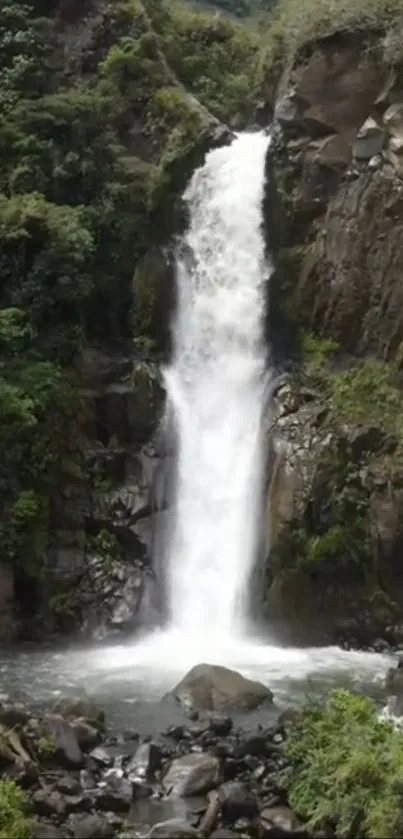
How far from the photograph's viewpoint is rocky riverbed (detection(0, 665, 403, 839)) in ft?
37.2

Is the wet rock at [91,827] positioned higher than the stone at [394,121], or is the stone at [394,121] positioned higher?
the stone at [394,121]

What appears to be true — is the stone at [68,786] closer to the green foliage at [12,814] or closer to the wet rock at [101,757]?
A: the green foliage at [12,814]

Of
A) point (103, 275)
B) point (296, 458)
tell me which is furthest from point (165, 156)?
point (296, 458)

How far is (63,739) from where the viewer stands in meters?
13.2

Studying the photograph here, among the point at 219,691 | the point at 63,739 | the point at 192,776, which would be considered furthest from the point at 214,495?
the point at 192,776

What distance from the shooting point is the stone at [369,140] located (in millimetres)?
24141

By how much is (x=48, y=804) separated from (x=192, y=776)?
5.87 ft

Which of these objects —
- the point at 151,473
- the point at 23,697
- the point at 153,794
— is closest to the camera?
the point at 153,794

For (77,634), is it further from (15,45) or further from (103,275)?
(15,45)

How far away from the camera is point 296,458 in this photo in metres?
20.9

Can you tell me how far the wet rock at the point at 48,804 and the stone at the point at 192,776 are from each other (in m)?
1.34

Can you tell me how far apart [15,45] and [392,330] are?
44.1ft

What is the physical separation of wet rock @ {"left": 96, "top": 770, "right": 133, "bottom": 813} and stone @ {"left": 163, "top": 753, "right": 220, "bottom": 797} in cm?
49

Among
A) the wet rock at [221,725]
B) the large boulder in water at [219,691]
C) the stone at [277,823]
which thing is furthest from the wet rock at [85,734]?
the stone at [277,823]
